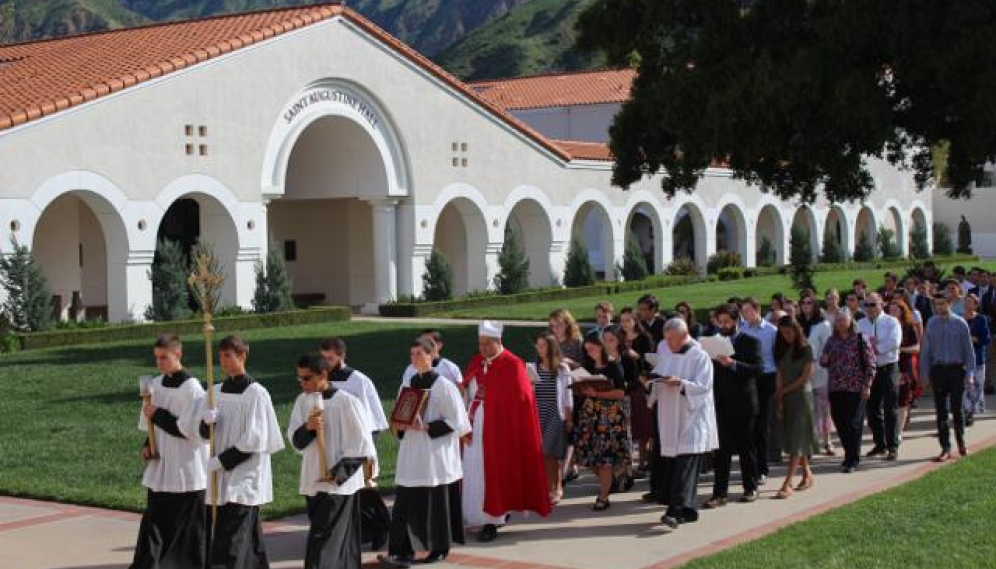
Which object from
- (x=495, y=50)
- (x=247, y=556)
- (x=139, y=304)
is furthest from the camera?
(x=495, y=50)

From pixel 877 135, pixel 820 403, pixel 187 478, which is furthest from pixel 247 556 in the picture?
pixel 877 135

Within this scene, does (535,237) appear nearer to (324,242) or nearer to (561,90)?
(324,242)

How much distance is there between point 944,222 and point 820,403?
61166 millimetres

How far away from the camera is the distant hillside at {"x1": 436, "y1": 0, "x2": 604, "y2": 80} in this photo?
122500mm

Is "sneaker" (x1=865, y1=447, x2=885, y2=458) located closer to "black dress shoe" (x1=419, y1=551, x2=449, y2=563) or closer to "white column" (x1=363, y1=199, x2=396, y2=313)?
"black dress shoe" (x1=419, y1=551, x2=449, y2=563)

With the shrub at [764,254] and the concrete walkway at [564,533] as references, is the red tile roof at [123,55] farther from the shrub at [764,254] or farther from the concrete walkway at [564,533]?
Answer: the shrub at [764,254]

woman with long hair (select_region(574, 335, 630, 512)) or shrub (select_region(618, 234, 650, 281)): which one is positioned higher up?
shrub (select_region(618, 234, 650, 281))

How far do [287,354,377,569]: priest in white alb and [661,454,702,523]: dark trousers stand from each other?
277 cm

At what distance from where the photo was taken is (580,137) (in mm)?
57625

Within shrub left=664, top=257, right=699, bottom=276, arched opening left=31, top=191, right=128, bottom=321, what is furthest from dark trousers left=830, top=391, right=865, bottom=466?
shrub left=664, top=257, right=699, bottom=276

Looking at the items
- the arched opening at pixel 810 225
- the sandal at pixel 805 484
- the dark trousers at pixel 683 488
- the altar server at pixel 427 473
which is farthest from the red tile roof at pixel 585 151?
the altar server at pixel 427 473

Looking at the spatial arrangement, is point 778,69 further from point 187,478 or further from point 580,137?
point 580,137

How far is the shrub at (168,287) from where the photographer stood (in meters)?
28.4

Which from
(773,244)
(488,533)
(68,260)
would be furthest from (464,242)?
(488,533)
